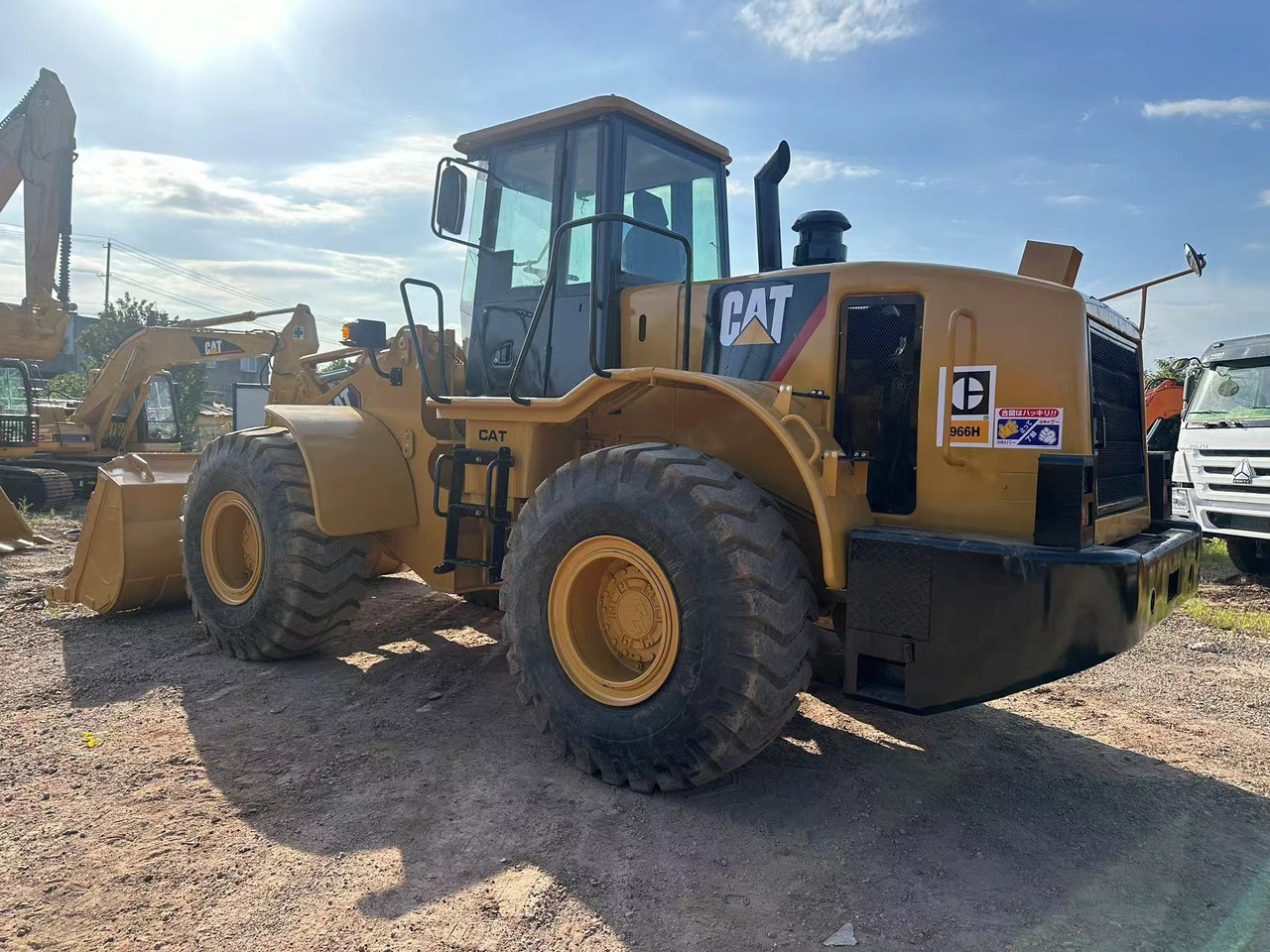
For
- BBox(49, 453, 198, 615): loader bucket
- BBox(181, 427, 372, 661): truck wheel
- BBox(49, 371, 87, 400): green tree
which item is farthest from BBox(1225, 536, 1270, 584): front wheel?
BBox(49, 371, 87, 400): green tree

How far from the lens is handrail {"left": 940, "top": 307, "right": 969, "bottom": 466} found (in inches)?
135

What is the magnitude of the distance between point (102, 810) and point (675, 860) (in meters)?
2.25

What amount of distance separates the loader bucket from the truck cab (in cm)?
970

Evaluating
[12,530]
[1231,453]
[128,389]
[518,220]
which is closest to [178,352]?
[128,389]

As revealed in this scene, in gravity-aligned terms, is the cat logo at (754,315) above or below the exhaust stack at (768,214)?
below

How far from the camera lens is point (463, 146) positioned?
5309mm

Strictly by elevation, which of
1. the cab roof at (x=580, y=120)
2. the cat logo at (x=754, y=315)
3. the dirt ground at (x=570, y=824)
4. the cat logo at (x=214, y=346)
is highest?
the cab roof at (x=580, y=120)

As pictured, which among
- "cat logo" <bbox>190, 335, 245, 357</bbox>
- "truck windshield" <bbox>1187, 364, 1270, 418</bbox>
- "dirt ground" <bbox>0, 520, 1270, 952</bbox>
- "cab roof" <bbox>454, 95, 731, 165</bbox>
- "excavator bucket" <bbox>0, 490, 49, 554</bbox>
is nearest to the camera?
"dirt ground" <bbox>0, 520, 1270, 952</bbox>

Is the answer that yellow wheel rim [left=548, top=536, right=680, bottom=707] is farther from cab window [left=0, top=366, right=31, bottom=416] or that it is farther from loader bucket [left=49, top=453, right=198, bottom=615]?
cab window [left=0, top=366, right=31, bottom=416]

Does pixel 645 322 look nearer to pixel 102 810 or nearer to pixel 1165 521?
pixel 1165 521

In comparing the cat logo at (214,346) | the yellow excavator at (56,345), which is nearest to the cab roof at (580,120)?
the yellow excavator at (56,345)

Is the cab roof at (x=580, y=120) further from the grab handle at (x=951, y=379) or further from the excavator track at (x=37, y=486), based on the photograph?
the excavator track at (x=37, y=486)

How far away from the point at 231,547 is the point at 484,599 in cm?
173

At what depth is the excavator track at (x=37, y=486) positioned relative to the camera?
43.7 ft
